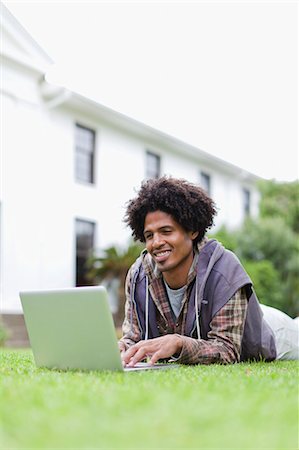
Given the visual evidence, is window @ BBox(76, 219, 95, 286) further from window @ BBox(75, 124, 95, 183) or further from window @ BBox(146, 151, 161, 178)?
window @ BBox(146, 151, 161, 178)

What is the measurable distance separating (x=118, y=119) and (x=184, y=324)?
459 inches

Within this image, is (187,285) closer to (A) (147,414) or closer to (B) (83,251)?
(A) (147,414)

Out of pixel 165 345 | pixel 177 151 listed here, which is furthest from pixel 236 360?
pixel 177 151

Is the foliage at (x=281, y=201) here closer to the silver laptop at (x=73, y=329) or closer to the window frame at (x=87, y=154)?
the window frame at (x=87, y=154)

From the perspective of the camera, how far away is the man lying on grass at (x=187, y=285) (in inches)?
176

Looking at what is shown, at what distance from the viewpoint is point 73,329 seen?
3545 millimetres

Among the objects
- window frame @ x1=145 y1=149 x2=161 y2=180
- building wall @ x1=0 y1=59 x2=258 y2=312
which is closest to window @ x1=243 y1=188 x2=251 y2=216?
window frame @ x1=145 y1=149 x2=161 y2=180

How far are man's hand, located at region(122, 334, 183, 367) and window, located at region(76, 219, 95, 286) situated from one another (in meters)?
11.3

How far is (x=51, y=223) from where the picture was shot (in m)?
14.2

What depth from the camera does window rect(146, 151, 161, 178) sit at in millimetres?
17703

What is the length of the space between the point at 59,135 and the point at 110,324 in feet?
37.9

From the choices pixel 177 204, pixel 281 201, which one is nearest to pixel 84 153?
pixel 281 201

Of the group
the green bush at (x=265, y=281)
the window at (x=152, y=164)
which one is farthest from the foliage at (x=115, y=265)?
the green bush at (x=265, y=281)

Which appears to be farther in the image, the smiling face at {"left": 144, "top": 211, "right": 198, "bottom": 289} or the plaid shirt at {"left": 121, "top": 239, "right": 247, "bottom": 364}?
the smiling face at {"left": 144, "top": 211, "right": 198, "bottom": 289}
